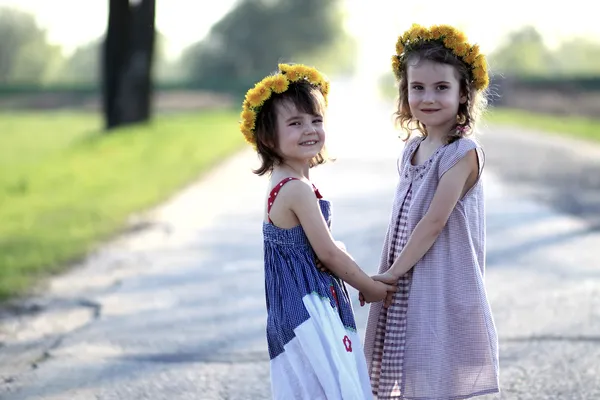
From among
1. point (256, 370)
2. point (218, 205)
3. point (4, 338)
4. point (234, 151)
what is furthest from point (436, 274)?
point (234, 151)

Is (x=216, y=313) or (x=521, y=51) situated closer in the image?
(x=216, y=313)

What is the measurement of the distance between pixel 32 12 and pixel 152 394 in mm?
103391

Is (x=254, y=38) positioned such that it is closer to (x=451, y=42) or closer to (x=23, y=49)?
(x=23, y=49)

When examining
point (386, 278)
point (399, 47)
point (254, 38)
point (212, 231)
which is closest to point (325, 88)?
point (399, 47)

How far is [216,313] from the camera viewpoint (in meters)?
5.46

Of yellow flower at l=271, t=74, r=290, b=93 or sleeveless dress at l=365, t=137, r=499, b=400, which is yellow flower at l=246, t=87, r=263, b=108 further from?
sleeveless dress at l=365, t=137, r=499, b=400

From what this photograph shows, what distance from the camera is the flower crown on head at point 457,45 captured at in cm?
321

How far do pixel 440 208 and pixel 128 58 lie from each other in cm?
1881

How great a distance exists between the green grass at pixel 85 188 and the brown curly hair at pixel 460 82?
3373 millimetres

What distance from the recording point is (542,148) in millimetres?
18672

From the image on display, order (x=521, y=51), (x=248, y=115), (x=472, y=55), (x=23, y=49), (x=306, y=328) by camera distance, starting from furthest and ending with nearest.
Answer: (x=23, y=49) → (x=521, y=51) → (x=472, y=55) → (x=248, y=115) → (x=306, y=328)

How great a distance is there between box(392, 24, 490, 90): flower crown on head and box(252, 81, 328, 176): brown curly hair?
0.42m

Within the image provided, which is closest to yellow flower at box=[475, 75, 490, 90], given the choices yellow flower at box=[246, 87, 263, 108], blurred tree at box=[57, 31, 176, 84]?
yellow flower at box=[246, 87, 263, 108]

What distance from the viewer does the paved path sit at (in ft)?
13.5
